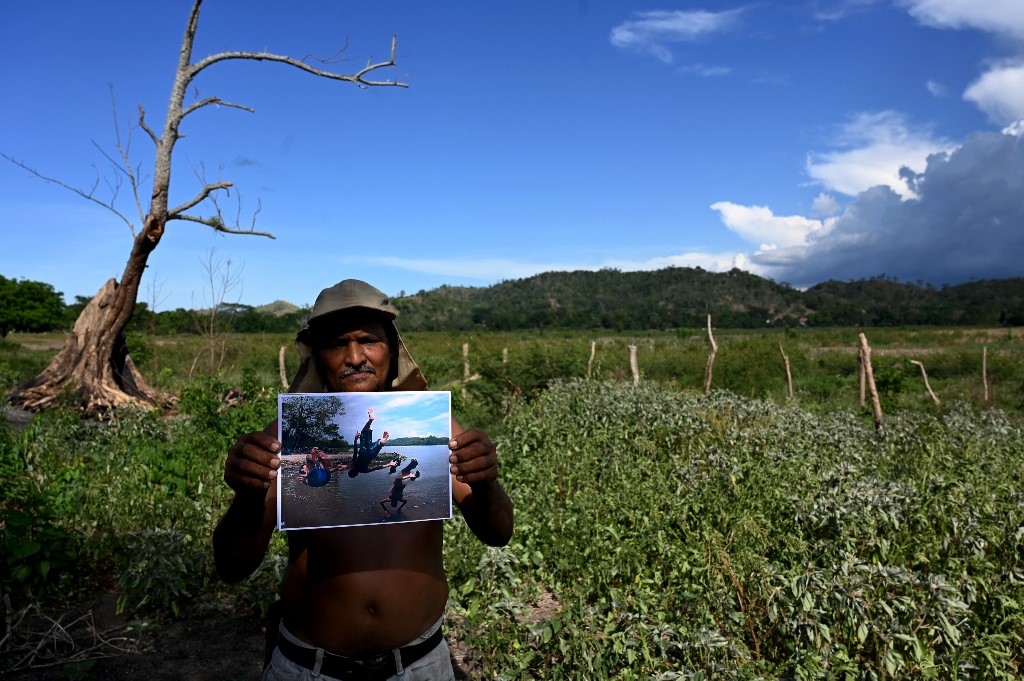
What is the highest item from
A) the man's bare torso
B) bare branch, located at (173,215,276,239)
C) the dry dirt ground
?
bare branch, located at (173,215,276,239)

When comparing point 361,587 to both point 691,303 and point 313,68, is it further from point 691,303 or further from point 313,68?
point 691,303

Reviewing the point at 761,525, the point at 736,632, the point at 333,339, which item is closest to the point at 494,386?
the point at 761,525

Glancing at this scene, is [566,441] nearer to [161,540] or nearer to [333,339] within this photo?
[161,540]

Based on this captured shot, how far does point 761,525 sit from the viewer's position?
4465 millimetres

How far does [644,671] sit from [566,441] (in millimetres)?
3999

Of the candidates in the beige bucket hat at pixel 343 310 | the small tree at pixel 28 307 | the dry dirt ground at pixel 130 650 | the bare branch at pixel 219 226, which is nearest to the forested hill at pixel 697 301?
the small tree at pixel 28 307

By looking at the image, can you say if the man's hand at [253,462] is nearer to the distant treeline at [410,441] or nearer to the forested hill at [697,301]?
the distant treeline at [410,441]

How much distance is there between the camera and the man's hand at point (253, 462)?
145 cm

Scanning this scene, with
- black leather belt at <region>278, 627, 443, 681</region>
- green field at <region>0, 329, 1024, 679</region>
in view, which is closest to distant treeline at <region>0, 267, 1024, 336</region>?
green field at <region>0, 329, 1024, 679</region>

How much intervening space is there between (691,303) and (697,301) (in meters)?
2.85

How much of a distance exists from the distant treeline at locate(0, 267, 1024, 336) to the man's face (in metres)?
66.2

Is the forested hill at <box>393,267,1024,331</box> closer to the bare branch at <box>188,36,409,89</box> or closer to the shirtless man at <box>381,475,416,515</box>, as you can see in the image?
the bare branch at <box>188,36,409,89</box>

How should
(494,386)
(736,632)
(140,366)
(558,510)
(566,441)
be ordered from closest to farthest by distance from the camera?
(736,632)
(558,510)
(566,441)
(494,386)
(140,366)

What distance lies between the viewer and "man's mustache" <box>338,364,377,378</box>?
171cm
